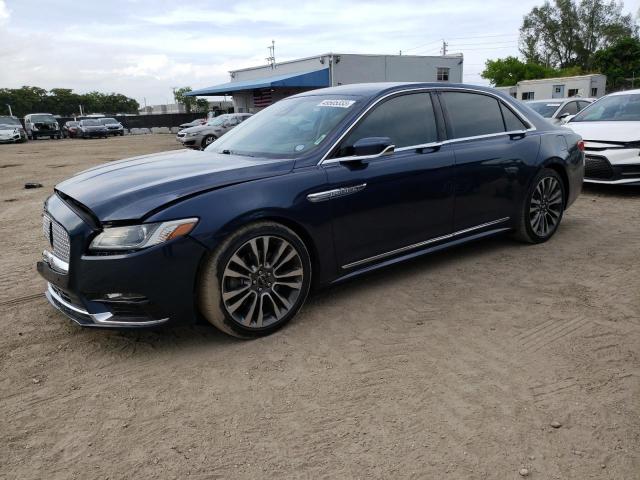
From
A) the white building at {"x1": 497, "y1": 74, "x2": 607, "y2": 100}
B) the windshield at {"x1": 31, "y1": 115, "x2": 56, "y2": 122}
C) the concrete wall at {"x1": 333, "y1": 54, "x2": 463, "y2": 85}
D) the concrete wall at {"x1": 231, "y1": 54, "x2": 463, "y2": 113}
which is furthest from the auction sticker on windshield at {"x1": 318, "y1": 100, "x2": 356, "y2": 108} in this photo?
the windshield at {"x1": 31, "y1": 115, "x2": 56, "y2": 122}

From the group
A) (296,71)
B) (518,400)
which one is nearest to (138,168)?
(518,400)

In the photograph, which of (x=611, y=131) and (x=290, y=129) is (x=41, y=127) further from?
(x=290, y=129)

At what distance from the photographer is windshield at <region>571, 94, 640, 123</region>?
27.8 ft

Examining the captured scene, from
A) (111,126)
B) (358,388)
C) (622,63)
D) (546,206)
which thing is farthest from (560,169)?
(622,63)

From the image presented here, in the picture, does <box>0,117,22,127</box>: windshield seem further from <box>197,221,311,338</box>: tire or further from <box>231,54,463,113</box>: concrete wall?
→ <box>197,221,311,338</box>: tire

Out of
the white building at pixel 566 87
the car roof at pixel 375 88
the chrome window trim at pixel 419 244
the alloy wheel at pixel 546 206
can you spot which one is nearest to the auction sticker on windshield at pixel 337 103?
the car roof at pixel 375 88

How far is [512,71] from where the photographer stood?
76.2 m

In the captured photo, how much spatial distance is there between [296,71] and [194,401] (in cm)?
3275

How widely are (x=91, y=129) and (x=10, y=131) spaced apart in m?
6.25

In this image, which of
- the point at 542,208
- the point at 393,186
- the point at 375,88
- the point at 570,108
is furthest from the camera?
the point at 570,108

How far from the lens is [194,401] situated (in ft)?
9.20

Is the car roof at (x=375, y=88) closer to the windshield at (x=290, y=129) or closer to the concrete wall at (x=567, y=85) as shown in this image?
the windshield at (x=290, y=129)

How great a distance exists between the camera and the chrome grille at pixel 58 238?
3215mm

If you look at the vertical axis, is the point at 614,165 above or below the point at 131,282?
above
